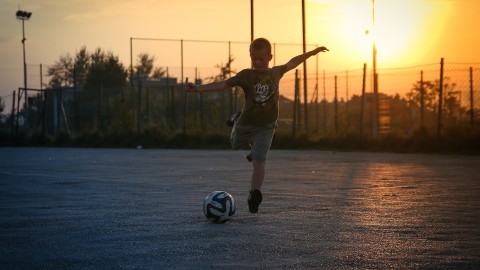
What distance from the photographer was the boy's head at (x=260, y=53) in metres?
8.70

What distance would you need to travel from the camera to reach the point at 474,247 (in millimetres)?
6434

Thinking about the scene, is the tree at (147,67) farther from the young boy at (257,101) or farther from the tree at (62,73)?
the young boy at (257,101)

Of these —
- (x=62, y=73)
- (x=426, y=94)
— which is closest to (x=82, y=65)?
(x=62, y=73)

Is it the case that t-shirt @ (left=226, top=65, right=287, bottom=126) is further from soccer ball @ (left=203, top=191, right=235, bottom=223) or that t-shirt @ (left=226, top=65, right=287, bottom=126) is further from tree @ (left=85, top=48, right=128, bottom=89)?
tree @ (left=85, top=48, right=128, bottom=89)

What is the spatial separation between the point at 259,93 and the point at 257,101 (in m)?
0.09

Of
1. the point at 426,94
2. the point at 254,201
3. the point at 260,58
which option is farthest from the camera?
the point at 426,94

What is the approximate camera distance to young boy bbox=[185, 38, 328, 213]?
344 inches

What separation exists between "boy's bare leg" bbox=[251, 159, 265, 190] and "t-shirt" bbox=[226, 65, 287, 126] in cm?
44

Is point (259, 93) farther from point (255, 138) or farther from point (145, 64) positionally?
point (145, 64)

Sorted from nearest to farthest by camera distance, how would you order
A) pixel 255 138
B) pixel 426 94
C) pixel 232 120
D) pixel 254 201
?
pixel 254 201 → pixel 232 120 → pixel 255 138 → pixel 426 94

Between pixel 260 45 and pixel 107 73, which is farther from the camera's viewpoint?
pixel 107 73

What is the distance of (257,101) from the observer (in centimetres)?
892

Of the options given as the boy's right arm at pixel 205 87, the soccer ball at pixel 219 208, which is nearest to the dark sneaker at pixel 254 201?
the soccer ball at pixel 219 208

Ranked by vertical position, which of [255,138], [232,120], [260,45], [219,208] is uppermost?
[260,45]
